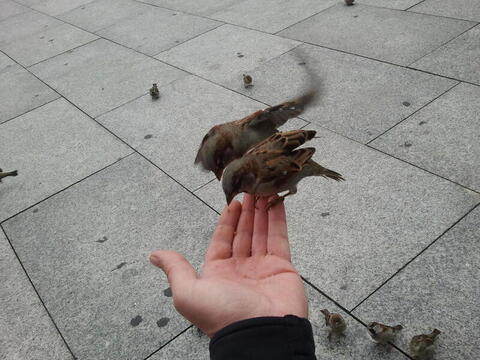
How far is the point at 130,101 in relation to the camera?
7.68 metres

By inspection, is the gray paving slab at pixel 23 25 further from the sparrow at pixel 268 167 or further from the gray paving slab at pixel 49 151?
the sparrow at pixel 268 167

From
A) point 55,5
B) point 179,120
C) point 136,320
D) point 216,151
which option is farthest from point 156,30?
point 136,320

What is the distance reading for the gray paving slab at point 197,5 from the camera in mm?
10844

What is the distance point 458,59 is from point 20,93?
7.20 m

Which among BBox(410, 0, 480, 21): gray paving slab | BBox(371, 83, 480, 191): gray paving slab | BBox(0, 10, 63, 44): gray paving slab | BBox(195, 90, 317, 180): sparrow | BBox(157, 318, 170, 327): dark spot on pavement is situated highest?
BBox(195, 90, 317, 180): sparrow

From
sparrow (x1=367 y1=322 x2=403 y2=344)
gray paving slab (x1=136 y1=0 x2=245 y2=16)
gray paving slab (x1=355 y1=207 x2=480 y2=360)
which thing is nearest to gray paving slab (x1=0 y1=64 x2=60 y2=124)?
gray paving slab (x1=136 y1=0 x2=245 y2=16)

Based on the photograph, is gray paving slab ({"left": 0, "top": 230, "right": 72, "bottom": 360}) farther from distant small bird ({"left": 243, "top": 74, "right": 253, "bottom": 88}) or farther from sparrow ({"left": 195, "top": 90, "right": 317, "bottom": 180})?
distant small bird ({"left": 243, "top": 74, "right": 253, "bottom": 88})

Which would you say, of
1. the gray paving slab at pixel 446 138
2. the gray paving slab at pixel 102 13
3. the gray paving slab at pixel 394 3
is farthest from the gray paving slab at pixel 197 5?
the gray paving slab at pixel 446 138

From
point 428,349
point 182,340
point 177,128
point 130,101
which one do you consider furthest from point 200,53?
point 428,349

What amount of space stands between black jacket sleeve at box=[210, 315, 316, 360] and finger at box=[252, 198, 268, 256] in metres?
0.78

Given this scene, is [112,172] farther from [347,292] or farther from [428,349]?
[428,349]

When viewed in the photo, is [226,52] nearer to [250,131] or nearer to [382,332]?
[250,131]

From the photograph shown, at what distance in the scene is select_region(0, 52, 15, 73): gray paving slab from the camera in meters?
→ 10.1

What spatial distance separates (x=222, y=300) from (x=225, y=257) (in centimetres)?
63
